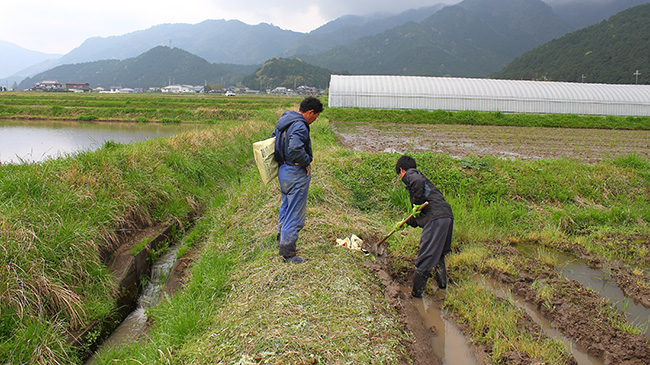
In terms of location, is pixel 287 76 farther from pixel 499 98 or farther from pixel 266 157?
pixel 266 157

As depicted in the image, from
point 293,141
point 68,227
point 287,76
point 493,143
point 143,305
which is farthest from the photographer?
point 287,76

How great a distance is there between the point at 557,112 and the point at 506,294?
2640 cm

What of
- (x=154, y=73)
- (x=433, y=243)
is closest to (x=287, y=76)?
(x=154, y=73)

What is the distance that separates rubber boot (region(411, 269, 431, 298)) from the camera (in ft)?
12.7

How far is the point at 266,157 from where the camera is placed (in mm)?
3742

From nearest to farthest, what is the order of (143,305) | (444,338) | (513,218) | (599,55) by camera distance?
1. (444,338)
2. (143,305)
3. (513,218)
4. (599,55)

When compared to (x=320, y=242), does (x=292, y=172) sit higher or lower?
higher

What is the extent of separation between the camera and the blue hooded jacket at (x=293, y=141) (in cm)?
354

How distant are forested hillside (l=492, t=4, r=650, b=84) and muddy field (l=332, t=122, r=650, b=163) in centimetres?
4946

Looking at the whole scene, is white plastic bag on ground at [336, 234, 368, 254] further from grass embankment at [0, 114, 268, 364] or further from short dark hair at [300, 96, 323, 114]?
grass embankment at [0, 114, 268, 364]

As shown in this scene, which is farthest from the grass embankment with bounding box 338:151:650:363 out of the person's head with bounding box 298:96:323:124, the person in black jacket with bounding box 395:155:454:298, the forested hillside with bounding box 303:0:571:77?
the forested hillside with bounding box 303:0:571:77

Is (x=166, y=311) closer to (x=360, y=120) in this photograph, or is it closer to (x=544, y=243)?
(x=544, y=243)

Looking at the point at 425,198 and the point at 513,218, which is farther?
the point at 513,218

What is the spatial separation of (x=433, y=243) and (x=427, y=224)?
0.69ft
